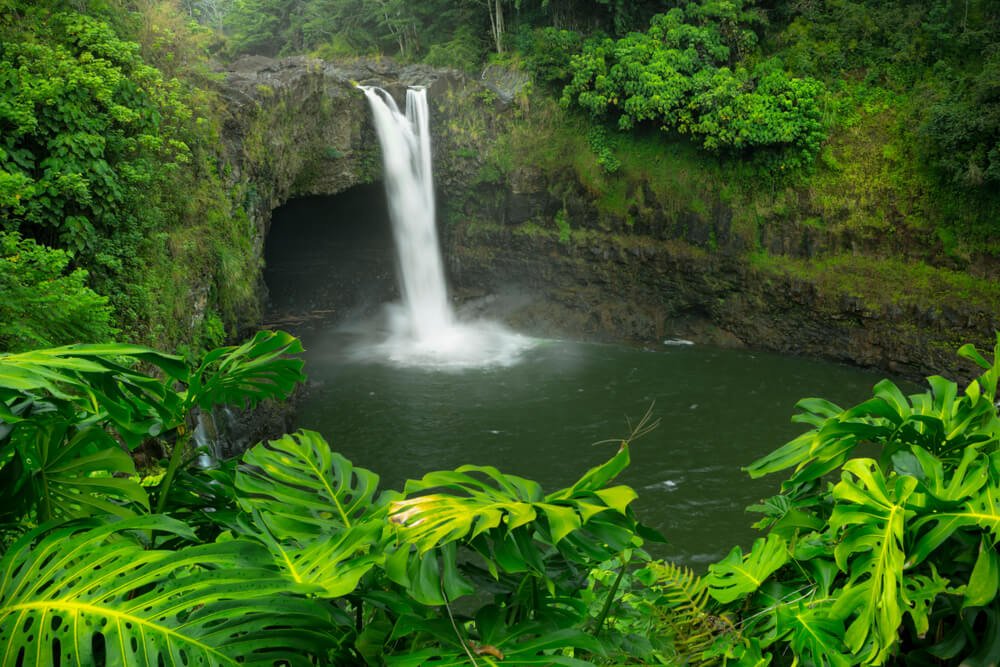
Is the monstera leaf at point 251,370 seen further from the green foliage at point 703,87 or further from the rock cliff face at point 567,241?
the green foliage at point 703,87

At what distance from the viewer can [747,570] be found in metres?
1.76

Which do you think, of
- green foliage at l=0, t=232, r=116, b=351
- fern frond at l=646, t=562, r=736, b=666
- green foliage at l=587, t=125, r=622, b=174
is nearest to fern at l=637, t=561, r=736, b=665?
fern frond at l=646, t=562, r=736, b=666

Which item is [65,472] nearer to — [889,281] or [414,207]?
[889,281]

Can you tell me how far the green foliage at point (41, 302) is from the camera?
4.80m

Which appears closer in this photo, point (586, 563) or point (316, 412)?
point (586, 563)

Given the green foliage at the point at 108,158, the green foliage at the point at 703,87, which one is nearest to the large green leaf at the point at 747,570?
the green foliage at the point at 108,158

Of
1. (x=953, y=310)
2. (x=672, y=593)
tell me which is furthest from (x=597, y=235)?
(x=672, y=593)

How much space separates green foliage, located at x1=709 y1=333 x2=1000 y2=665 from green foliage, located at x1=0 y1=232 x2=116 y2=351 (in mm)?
4884

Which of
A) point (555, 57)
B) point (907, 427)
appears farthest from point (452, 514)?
point (555, 57)

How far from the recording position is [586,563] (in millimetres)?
1591

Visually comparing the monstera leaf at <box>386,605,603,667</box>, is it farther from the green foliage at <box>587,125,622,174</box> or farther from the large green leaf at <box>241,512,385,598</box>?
the green foliage at <box>587,125,622,174</box>

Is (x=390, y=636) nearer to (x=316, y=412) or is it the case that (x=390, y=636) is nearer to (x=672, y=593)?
(x=672, y=593)

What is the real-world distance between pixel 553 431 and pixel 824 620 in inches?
318

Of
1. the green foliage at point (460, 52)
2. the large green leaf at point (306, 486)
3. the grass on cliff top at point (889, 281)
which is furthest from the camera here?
the green foliage at point (460, 52)
